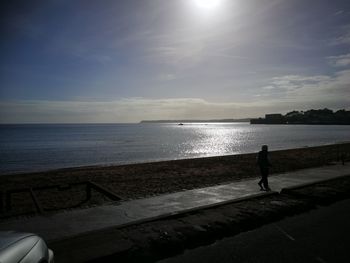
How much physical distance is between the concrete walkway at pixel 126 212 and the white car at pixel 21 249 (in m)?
2.67

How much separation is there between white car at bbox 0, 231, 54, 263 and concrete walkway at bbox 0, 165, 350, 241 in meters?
2.67

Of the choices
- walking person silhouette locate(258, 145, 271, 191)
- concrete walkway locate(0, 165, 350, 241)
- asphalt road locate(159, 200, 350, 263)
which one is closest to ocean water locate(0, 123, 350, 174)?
concrete walkway locate(0, 165, 350, 241)

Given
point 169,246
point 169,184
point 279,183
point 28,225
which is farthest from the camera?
point 169,184

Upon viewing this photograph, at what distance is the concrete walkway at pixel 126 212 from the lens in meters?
7.06

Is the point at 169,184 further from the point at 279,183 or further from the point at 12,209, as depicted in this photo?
the point at 12,209

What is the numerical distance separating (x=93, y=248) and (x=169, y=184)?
32.7 feet

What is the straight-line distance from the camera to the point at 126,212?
8.38m

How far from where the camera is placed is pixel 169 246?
6020mm

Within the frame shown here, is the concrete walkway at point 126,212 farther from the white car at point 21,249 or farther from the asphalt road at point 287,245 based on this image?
the white car at point 21,249

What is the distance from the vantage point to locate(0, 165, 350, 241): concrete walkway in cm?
706

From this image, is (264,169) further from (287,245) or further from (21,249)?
(21,249)

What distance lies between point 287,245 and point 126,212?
4.07 metres

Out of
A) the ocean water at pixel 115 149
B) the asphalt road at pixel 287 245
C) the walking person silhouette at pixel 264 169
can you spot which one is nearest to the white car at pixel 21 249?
the asphalt road at pixel 287 245

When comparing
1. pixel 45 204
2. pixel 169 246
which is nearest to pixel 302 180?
pixel 169 246
